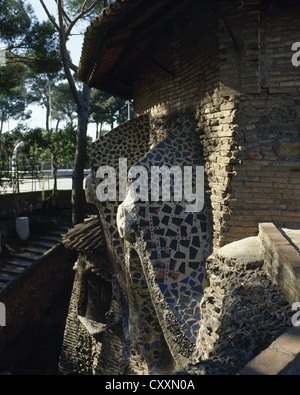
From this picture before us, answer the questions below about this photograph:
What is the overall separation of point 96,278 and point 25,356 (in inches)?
143

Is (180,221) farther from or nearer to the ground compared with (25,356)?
farther from the ground

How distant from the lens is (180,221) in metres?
3.93

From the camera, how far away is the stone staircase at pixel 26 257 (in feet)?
29.1

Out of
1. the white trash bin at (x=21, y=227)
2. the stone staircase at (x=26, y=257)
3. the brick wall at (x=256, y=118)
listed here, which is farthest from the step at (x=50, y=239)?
the brick wall at (x=256, y=118)

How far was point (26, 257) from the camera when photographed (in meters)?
9.72

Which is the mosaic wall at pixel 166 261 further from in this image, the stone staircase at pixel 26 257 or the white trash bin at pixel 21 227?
the white trash bin at pixel 21 227

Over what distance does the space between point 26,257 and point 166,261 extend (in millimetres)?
7187

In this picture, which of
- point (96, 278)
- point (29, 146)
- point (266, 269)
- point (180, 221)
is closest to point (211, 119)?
point (180, 221)

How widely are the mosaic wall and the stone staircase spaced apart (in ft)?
17.9

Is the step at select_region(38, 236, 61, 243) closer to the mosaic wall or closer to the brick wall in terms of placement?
the mosaic wall

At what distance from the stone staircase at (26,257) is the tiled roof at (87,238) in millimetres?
1849

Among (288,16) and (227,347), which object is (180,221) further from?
(288,16)

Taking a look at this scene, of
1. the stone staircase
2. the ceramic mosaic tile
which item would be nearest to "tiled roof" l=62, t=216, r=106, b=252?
the stone staircase

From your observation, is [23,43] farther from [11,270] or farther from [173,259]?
[173,259]
